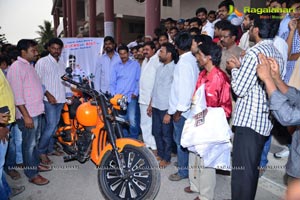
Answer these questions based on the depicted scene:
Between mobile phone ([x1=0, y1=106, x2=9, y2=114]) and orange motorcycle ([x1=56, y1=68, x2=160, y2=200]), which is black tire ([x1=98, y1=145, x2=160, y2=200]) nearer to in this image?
orange motorcycle ([x1=56, y1=68, x2=160, y2=200])

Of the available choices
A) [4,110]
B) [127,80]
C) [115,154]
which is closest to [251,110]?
[115,154]

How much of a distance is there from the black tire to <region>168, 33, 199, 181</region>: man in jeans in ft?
2.26

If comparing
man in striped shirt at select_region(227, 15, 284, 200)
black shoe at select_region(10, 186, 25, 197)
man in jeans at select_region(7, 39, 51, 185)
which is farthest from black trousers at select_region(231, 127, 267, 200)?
black shoe at select_region(10, 186, 25, 197)

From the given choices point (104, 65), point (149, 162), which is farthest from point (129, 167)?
point (104, 65)

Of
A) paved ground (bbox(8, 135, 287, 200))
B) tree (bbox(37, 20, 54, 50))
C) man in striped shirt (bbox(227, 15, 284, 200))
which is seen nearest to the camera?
man in striped shirt (bbox(227, 15, 284, 200))

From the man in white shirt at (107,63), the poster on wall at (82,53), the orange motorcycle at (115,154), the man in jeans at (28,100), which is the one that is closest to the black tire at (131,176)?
the orange motorcycle at (115,154)

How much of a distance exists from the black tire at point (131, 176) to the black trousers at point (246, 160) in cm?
82

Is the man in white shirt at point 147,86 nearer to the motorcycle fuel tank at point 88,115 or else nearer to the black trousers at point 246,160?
the motorcycle fuel tank at point 88,115

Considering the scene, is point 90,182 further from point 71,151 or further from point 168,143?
point 168,143

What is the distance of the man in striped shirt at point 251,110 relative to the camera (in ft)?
7.72

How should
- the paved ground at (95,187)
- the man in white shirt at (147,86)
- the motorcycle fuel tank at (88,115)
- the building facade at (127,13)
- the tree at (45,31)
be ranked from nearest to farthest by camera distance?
the paved ground at (95,187), the motorcycle fuel tank at (88,115), the man in white shirt at (147,86), the building facade at (127,13), the tree at (45,31)

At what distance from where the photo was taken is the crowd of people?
236cm

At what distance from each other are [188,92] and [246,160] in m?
Result: 1.08

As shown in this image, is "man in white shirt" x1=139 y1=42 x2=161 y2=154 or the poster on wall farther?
the poster on wall
